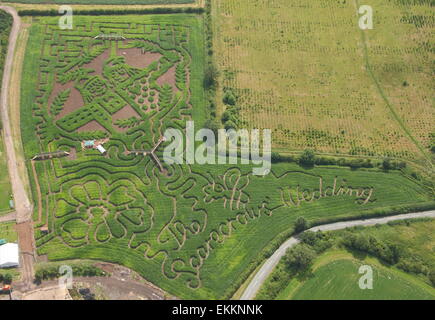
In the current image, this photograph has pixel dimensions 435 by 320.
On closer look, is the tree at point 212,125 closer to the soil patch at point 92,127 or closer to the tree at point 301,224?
the soil patch at point 92,127

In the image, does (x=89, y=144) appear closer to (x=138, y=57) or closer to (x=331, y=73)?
(x=138, y=57)

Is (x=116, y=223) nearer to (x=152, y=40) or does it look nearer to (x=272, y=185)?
(x=272, y=185)

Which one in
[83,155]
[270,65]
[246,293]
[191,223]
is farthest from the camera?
[270,65]

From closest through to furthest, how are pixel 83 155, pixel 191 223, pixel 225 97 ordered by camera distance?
pixel 191 223 < pixel 83 155 < pixel 225 97

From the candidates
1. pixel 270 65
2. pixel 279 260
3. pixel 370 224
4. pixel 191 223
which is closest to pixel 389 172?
pixel 370 224

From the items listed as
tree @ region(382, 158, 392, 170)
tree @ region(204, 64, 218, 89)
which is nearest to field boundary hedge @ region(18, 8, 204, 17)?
tree @ region(204, 64, 218, 89)
